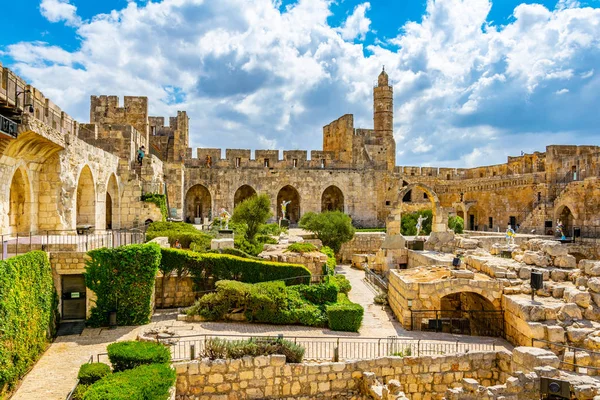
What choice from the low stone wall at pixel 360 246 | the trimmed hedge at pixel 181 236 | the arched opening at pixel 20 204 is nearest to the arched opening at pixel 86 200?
the trimmed hedge at pixel 181 236

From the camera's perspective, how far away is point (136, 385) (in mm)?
6965

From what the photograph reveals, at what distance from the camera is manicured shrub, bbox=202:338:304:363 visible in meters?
9.12

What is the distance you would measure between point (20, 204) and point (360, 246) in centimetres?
1835

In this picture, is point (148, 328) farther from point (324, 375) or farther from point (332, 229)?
point (332, 229)

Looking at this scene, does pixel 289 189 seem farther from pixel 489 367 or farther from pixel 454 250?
pixel 489 367

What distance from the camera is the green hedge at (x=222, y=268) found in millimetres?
13422

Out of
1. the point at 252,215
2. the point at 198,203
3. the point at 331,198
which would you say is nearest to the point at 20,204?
the point at 252,215

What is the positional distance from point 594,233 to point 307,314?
819 inches

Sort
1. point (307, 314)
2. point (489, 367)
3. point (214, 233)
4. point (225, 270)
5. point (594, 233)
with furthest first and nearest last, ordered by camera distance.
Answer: point (594, 233) → point (214, 233) → point (225, 270) → point (307, 314) → point (489, 367)

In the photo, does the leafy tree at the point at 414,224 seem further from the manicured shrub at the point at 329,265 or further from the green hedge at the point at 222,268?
the green hedge at the point at 222,268

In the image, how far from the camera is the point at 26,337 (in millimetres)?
8555

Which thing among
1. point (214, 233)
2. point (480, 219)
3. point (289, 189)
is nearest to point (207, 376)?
point (214, 233)

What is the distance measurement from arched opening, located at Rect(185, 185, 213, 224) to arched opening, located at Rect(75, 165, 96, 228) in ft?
51.5

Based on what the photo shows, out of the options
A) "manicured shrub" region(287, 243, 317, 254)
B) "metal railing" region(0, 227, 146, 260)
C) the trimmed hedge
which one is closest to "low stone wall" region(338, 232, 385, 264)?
"manicured shrub" region(287, 243, 317, 254)
